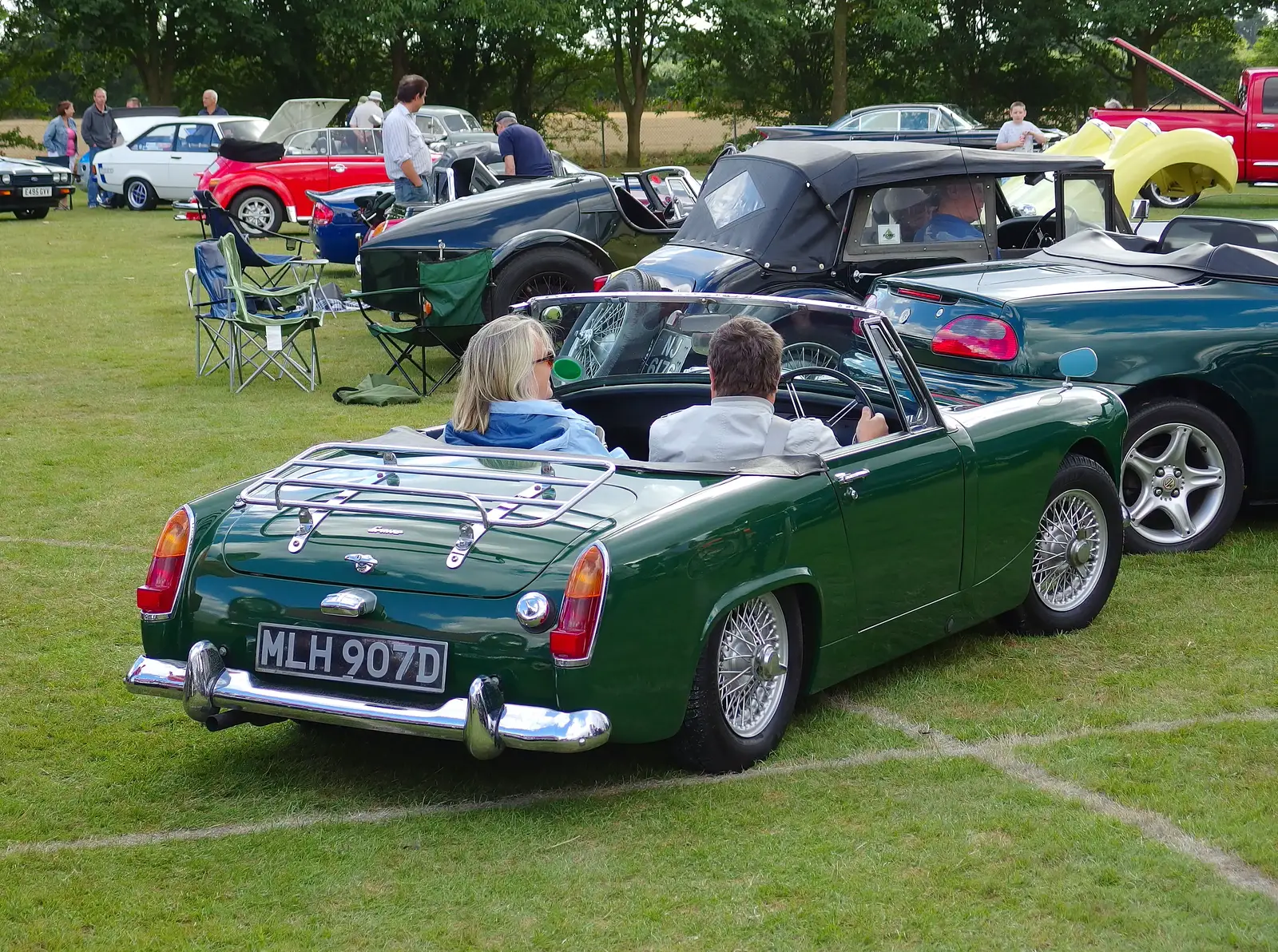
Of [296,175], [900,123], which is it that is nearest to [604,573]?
[296,175]

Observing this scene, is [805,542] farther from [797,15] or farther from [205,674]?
[797,15]

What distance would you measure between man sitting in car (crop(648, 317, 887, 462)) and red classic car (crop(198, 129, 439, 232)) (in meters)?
19.7

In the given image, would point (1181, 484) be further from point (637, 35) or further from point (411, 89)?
point (637, 35)

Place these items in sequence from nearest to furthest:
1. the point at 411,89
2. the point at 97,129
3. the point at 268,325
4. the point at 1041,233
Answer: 1. the point at 1041,233
2. the point at 268,325
3. the point at 411,89
4. the point at 97,129

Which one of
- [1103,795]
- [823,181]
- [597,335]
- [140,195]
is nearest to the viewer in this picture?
[1103,795]

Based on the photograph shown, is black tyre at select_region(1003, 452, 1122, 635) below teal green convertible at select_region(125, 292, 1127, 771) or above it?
below

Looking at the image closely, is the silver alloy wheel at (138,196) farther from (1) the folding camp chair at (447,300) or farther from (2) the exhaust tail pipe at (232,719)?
(2) the exhaust tail pipe at (232,719)

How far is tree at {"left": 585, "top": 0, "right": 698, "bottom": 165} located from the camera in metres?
45.4

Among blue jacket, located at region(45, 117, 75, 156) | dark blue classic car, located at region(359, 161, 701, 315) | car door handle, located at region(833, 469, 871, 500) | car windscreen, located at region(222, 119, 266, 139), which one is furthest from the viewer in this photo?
blue jacket, located at region(45, 117, 75, 156)

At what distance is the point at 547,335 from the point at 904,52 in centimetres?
4283

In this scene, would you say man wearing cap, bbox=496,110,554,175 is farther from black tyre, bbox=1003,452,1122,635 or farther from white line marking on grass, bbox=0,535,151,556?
black tyre, bbox=1003,452,1122,635

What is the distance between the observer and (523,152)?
14.8 meters

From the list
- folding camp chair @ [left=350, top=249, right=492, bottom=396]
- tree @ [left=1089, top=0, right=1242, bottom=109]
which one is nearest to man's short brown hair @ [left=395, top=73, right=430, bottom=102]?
folding camp chair @ [left=350, top=249, right=492, bottom=396]

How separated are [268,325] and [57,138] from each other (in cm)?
2540
